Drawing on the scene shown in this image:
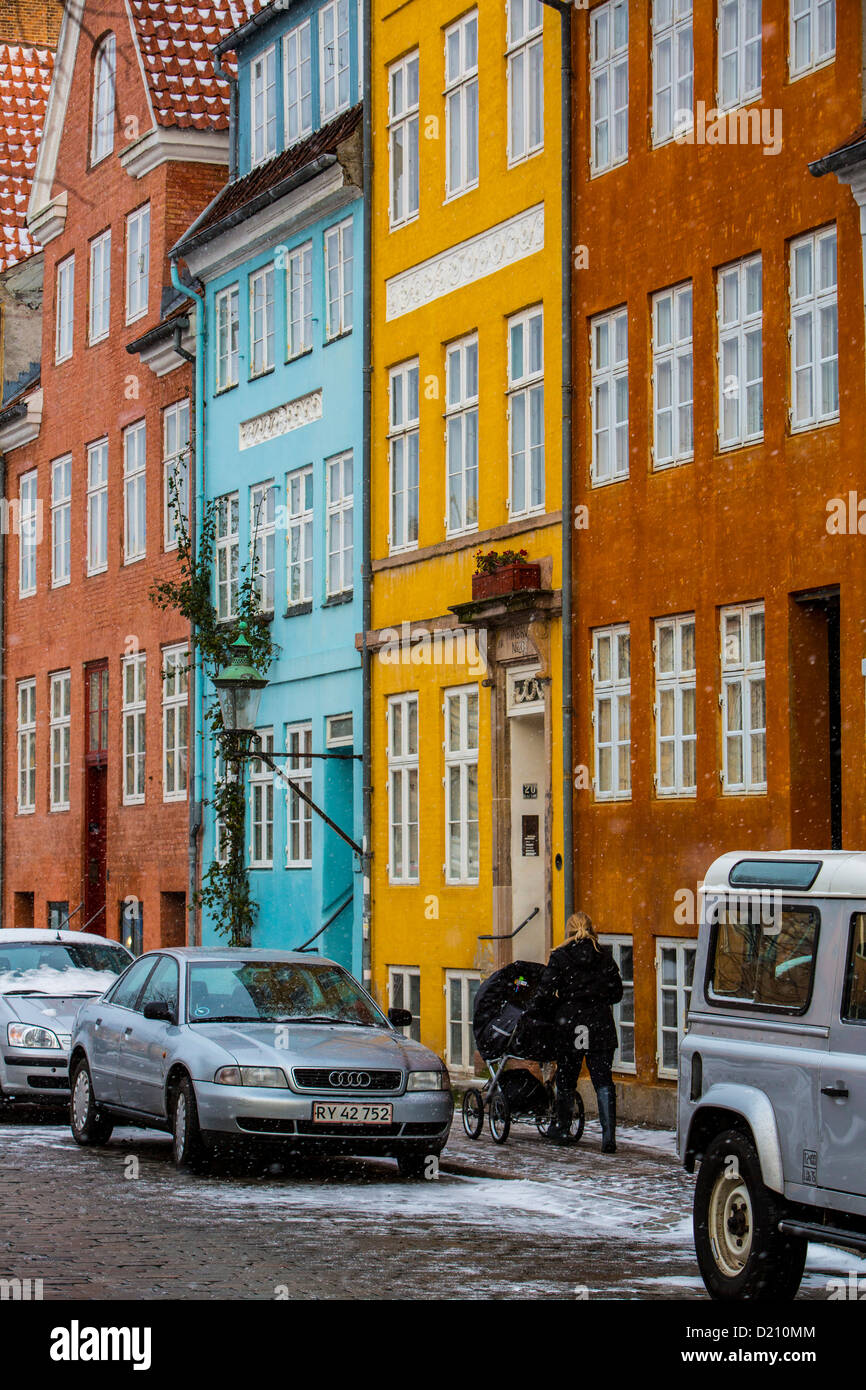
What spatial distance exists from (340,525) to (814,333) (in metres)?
11.0

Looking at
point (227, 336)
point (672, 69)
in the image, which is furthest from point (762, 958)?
point (227, 336)

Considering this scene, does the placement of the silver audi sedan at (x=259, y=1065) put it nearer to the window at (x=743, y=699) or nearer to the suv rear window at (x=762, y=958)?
the window at (x=743, y=699)

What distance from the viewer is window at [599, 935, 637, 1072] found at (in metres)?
21.2

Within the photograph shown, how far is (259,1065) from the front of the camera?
50.6ft

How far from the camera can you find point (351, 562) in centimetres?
2850

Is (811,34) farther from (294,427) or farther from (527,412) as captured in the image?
(294,427)

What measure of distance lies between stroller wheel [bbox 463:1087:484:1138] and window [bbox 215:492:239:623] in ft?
46.6

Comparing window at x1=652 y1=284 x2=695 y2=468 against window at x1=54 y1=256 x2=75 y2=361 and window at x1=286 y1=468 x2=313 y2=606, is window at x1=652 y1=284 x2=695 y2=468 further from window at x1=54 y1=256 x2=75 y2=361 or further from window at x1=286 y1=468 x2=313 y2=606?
window at x1=54 y1=256 x2=75 y2=361

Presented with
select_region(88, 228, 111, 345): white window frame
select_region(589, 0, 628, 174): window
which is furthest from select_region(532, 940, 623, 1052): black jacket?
select_region(88, 228, 111, 345): white window frame

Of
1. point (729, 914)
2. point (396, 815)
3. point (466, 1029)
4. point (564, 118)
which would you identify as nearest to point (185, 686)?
point (396, 815)

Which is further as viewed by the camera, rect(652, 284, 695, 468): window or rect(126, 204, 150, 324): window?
rect(126, 204, 150, 324): window

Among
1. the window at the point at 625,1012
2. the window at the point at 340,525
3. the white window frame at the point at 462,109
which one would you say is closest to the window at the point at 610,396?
the white window frame at the point at 462,109

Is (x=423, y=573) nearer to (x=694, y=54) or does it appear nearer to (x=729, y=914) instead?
(x=694, y=54)
